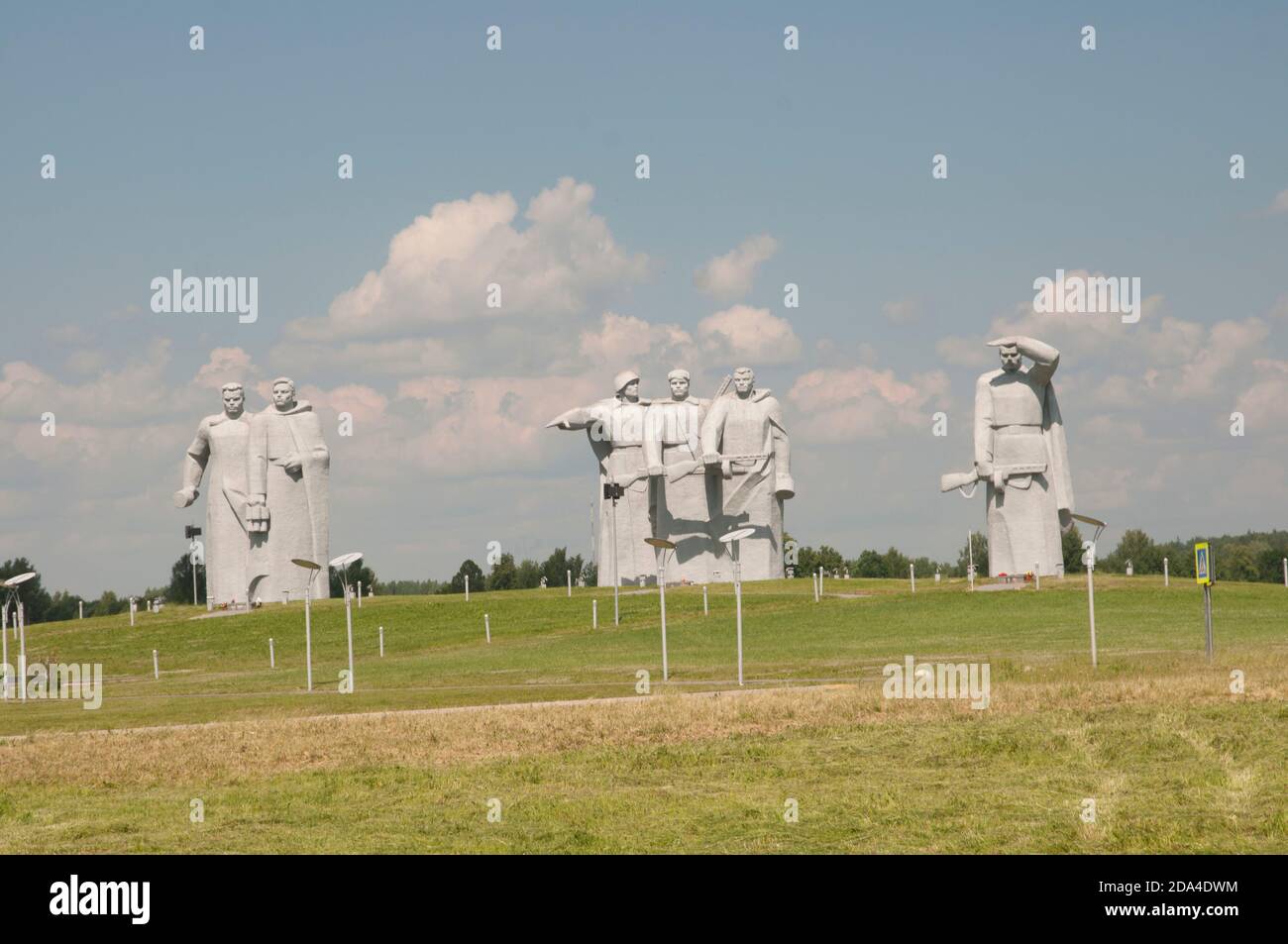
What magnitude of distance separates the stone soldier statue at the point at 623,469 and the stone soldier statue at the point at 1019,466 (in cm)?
1357

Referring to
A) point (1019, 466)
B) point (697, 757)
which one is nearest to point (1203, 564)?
point (697, 757)

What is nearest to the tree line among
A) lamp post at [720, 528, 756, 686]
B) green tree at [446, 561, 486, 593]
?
green tree at [446, 561, 486, 593]

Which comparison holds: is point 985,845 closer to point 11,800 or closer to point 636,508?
point 11,800

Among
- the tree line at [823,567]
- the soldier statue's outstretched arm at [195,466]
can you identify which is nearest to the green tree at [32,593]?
the tree line at [823,567]

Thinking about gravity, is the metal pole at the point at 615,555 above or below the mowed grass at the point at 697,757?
above

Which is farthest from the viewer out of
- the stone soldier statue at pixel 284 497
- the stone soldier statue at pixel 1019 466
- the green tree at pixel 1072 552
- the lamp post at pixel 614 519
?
the green tree at pixel 1072 552

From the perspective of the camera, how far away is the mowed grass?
44.8ft

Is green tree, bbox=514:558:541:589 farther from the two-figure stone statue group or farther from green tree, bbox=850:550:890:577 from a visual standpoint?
the two-figure stone statue group

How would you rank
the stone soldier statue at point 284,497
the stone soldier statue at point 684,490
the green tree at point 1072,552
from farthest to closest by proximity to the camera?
the green tree at point 1072,552 → the stone soldier statue at point 684,490 → the stone soldier statue at point 284,497

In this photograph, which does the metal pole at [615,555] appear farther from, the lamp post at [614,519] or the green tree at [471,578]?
the green tree at [471,578]

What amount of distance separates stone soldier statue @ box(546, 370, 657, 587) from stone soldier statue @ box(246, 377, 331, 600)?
8.93 meters

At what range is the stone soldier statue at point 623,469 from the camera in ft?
202

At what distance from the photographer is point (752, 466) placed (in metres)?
60.3

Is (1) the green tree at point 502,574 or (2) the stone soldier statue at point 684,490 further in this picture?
(1) the green tree at point 502,574
